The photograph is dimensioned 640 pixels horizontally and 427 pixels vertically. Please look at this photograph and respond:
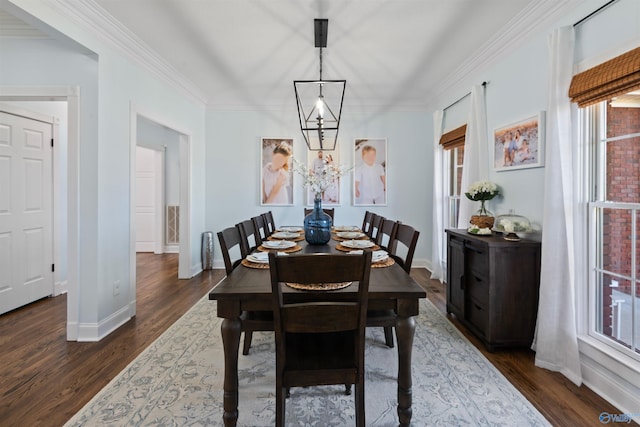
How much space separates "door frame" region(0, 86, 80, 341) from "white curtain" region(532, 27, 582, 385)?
12.1 feet

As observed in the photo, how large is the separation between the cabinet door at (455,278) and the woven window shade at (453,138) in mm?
1410

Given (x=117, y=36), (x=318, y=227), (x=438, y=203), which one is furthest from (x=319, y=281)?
(x=438, y=203)

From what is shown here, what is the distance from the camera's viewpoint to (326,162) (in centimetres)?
510

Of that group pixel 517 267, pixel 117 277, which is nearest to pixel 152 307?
pixel 117 277

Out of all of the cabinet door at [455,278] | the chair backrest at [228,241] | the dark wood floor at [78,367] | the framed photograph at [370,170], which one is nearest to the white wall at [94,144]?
the dark wood floor at [78,367]

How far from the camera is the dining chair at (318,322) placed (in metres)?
1.30

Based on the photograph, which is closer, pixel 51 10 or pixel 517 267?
pixel 51 10

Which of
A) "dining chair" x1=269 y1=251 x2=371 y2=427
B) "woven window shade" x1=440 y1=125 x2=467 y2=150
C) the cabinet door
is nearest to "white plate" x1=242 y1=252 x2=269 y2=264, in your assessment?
"dining chair" x1=269 y1=251 x2=371 y2=427

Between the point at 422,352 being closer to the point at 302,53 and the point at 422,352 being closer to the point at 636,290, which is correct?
the point at 636,290

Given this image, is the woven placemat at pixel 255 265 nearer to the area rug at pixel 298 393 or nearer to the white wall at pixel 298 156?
the area rug at pixel 298 393

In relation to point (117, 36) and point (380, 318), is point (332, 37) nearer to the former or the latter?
point (117, 36)

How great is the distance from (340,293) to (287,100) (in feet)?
13.6

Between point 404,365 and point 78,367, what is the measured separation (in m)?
2.27

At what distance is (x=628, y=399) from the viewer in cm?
179
